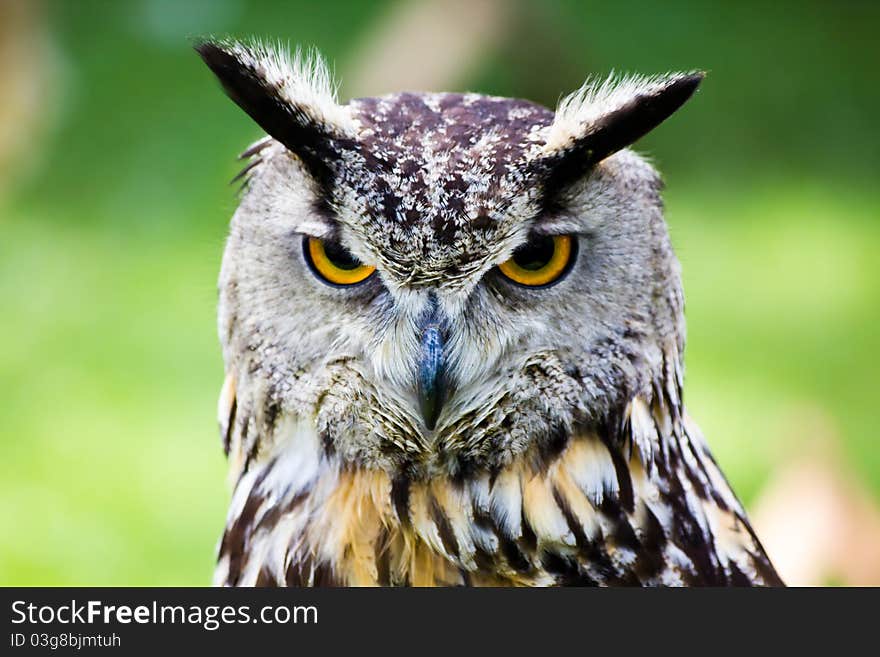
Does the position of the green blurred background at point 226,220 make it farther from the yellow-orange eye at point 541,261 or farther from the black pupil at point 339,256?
the black pupil at point 339,256

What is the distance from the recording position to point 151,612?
4.61 ft

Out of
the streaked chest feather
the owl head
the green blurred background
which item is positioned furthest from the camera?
the green blurred background

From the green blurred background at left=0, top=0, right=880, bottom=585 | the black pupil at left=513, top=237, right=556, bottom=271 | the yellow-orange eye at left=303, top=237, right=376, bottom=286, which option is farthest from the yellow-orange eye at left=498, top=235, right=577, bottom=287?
the green blurred background at left=0, top=0, right=880, bottom=585

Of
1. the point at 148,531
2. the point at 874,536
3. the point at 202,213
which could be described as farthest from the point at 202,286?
the point at 874,536

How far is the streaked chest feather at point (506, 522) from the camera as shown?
1.39m

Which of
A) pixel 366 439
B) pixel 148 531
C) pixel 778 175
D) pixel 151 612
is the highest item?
pixel 778 175

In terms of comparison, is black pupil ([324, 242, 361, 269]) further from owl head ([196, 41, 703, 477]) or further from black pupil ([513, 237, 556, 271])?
black pupil ([513, 237, 556, 271])

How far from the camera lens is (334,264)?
1.31 meters

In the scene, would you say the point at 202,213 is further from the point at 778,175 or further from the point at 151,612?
the point at 151,612

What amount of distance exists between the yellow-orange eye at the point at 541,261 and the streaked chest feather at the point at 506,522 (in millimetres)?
215

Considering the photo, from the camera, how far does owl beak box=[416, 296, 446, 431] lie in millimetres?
1284

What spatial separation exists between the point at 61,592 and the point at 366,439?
0.50 metres

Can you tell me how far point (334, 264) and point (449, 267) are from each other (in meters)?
0.15

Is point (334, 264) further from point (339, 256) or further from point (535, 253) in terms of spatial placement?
point (535, 253)
